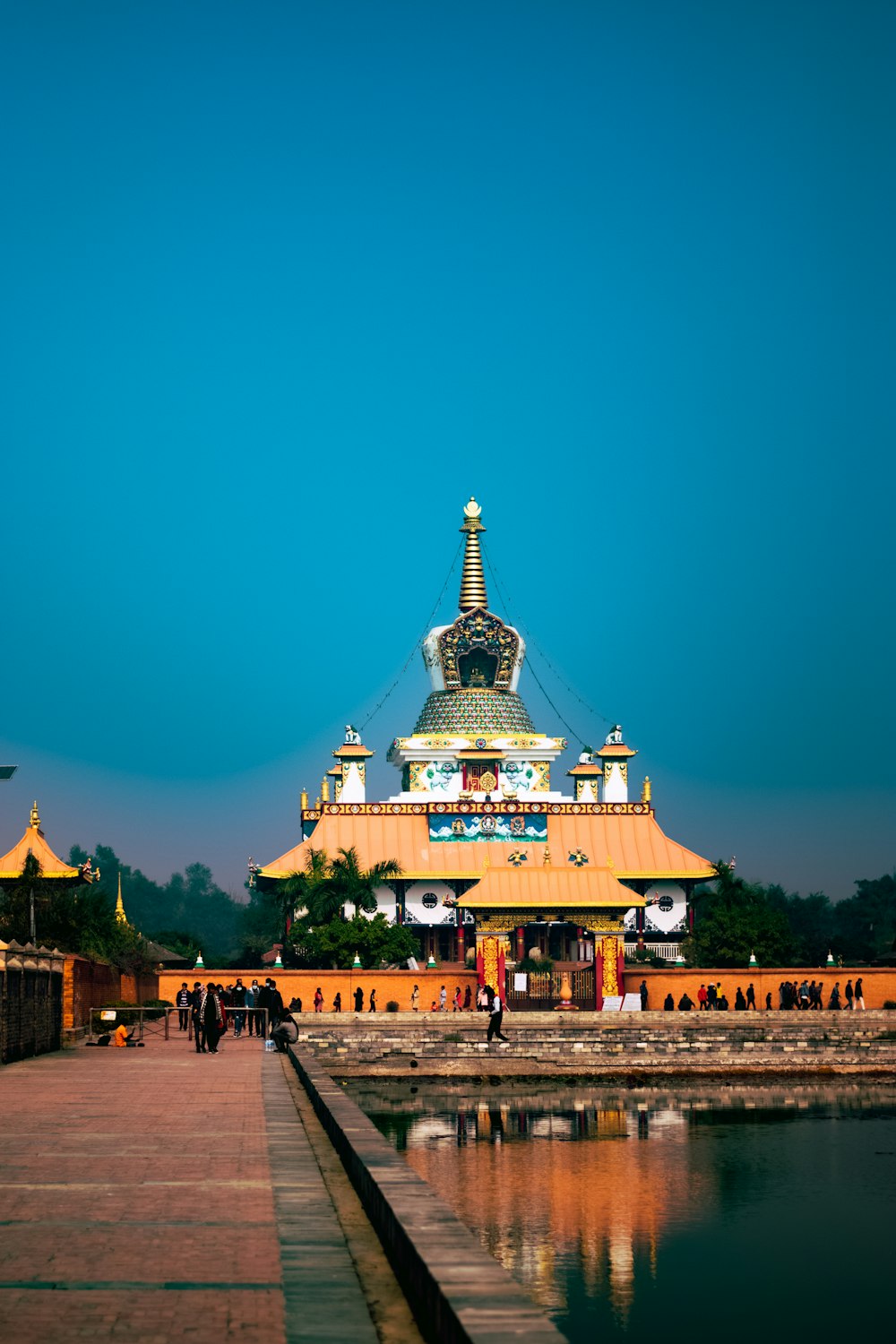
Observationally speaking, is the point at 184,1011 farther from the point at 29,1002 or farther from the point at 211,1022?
the point at 29,1002

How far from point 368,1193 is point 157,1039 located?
87.5 feet

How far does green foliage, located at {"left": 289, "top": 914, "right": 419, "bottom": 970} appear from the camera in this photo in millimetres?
54906

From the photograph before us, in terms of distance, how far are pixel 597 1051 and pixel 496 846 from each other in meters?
26.8

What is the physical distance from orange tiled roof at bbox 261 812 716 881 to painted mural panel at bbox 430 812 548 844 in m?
0.29

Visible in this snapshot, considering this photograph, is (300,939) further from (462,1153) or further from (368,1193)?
(368,1193)

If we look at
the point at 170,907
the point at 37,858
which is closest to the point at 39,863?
the point at 37,858

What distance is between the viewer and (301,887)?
2421 inches

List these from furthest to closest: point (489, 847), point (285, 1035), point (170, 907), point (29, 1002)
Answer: point (170, 907) < point (489, 847) < point (285, 1035) < point (29, 1002)

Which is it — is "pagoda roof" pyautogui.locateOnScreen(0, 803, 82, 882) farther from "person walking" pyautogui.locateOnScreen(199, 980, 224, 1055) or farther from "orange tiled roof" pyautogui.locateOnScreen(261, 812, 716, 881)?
"person walking" pyautogui.locateOnScreen(199, 980, 224, 1055)

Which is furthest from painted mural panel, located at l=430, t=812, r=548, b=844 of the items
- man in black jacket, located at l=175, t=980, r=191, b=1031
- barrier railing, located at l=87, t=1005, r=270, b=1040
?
barrier railing, located at l=87, t=1005, r=270, b=1040

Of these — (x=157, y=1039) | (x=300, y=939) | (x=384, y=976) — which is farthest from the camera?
(x=300, y=939)

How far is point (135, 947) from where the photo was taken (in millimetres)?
58094

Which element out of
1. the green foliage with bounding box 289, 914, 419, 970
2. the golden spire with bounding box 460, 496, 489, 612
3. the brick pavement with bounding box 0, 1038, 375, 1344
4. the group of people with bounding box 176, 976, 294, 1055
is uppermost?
the golden spire with bounding box 460, 496, 489, 612

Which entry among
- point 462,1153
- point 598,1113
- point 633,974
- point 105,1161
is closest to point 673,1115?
point 598,1113
